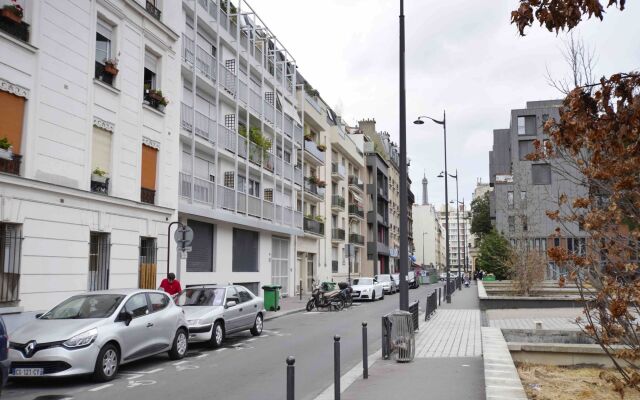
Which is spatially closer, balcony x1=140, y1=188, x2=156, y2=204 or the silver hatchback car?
the silver hatchback car

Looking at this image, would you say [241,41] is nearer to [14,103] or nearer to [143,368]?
[14,103]

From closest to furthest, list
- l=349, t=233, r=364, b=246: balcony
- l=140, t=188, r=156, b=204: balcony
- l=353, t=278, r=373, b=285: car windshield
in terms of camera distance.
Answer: l=140, t=188, r=156, b=204: balcony
l=353, t=278, r=373, b=285: car windshield
l=349, t=233, r=364, b=246: balcony

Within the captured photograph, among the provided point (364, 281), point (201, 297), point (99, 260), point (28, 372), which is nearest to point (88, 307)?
point (28, 372)

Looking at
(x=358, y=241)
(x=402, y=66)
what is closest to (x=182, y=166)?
(x=402, y=66)

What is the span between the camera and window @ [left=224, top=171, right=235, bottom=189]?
27828mm

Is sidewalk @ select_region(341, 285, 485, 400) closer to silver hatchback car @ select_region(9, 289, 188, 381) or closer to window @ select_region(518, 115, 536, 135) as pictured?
silver hatchback car @ select_region(9, 289, 188, 381)

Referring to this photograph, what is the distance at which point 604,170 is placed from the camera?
5.84 meters

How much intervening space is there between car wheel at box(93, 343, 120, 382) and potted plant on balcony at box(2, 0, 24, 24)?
28.0 feet

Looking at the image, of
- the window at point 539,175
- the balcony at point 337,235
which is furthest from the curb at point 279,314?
the window at point 539,175

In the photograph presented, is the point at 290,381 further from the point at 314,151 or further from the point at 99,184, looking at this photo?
the point at 314,151

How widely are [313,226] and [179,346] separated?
29467 millimetres

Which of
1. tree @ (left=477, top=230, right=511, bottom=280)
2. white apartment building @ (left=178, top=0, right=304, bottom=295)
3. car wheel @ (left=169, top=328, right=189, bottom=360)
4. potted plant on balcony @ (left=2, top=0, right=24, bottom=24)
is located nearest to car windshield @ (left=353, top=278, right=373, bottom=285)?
white apartment building @ (left=178, top=0, right=304, bottom=295)

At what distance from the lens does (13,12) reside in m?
13.9

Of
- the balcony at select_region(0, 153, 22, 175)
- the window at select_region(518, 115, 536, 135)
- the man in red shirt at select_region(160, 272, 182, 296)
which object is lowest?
the man in red shirt at select_region(160, 272, 182, 296)
